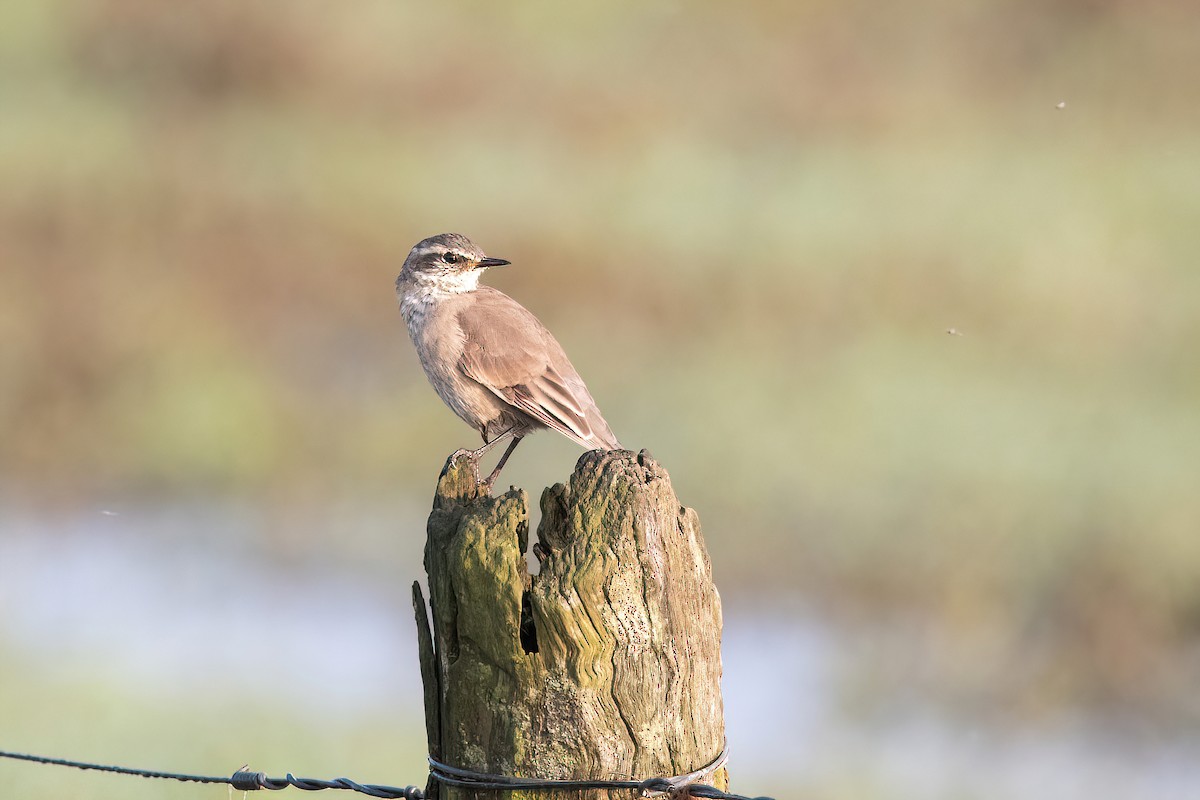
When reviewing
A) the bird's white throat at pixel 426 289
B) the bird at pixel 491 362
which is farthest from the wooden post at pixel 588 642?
the bird's white throat at pixel 426 289

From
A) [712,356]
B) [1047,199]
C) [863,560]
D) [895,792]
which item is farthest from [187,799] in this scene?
[1047,199]

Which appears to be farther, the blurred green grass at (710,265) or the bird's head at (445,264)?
the blurred green grass at (710,265)

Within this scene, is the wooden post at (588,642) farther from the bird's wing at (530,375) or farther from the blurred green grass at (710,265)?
the blurred green grass at (710,265)

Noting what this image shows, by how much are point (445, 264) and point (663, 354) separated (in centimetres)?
582

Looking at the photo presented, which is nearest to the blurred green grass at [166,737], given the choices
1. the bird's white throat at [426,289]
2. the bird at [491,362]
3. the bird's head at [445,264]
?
the bird at [491,362]

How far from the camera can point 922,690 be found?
8609 millimetres

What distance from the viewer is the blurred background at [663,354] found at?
844 centimetres

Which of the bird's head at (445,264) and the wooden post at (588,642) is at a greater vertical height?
the bird's head at (445,264)

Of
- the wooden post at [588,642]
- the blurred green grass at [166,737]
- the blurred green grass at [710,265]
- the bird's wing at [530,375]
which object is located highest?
the blurred green grass at [710,265]

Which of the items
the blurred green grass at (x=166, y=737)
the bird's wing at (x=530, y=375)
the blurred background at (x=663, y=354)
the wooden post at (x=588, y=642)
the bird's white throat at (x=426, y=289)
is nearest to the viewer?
the wooden post at (x=588, y=642)

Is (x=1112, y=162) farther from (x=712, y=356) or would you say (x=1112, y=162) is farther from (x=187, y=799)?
(x=187, y=799)

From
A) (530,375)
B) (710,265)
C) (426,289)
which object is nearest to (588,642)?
(530,375)

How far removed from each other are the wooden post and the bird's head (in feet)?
11.0

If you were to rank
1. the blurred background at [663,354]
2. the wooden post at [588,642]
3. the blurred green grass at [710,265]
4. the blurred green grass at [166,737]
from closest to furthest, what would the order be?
the wooden post at [588,642] → the blurred green grass at [166,737] → the blurred background at [663,354] → the blurred green grass at [710,265]
